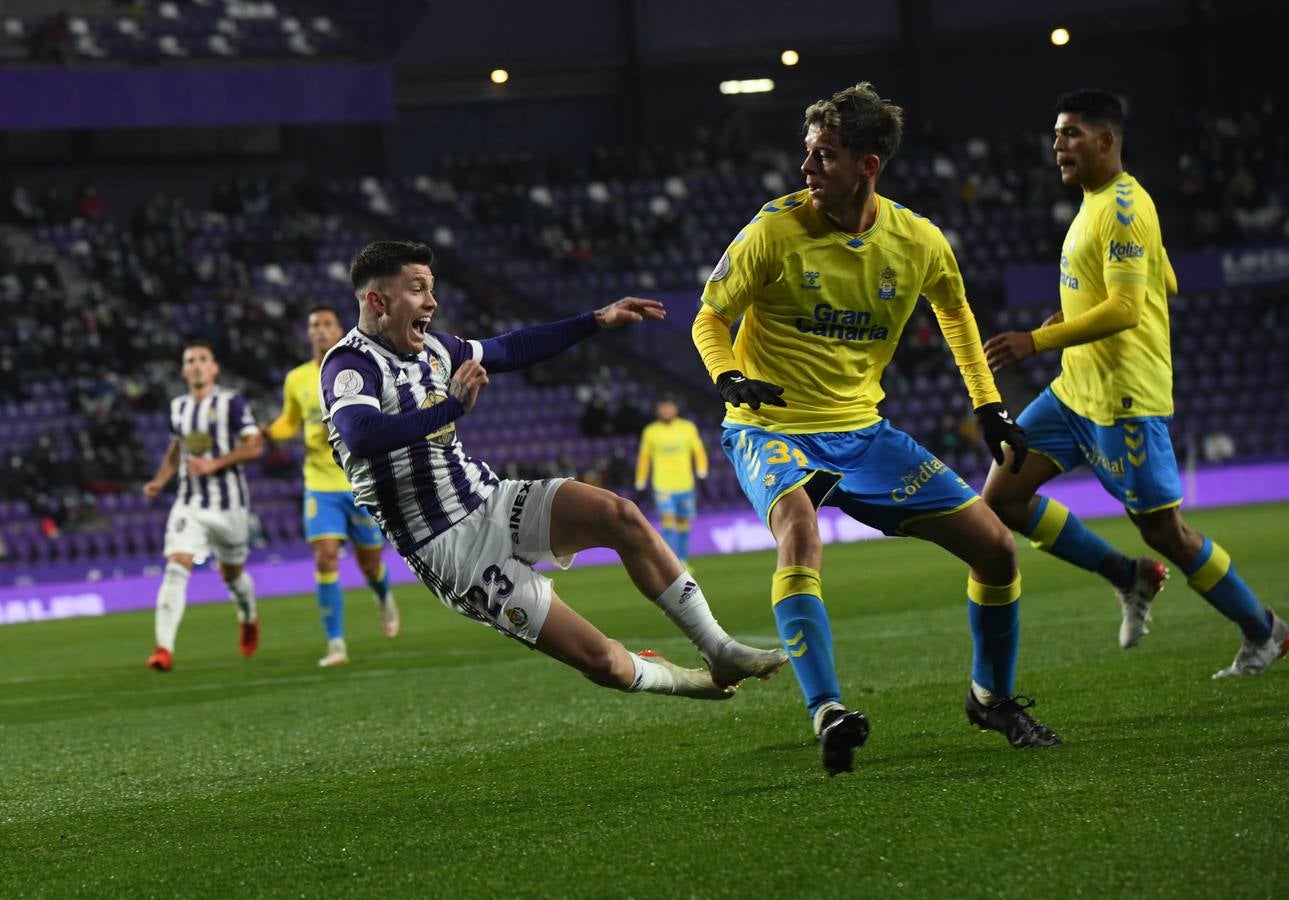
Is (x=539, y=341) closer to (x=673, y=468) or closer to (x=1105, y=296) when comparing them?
(x=1105, y=296)

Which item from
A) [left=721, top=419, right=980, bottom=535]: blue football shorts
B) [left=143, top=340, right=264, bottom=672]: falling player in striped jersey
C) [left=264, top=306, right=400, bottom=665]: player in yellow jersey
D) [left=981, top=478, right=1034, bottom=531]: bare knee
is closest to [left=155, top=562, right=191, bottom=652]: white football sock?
[left=143, top=340, right=264, bottom=672]: falling player in striped jersey

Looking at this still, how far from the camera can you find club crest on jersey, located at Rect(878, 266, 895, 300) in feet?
18.6

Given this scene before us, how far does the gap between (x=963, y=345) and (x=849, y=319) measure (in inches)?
22.2

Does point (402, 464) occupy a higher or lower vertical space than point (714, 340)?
lower

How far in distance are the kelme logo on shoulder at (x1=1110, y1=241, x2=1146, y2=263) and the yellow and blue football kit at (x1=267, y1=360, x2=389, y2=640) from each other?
6.12m

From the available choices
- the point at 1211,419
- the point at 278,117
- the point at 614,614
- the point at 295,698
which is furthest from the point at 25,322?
the point at 1211,419

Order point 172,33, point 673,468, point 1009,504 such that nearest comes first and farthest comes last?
1. point 1009,504
2. point 673,468
3. point 172,33

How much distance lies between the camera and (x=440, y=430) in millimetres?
5484

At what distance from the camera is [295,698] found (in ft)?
29.9

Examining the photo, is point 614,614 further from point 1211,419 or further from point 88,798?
point 1211,419

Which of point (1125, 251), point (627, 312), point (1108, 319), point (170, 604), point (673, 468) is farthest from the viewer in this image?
point (673, 468)

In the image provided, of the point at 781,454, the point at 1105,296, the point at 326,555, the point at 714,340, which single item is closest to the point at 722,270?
the point at 714,340

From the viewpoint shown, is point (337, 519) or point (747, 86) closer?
point (337, 519)

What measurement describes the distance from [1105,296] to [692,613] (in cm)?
252
